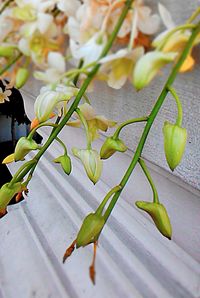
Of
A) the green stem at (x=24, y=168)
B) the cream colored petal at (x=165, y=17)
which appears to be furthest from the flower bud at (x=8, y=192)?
the cream colored petal at (x=165, y=17)

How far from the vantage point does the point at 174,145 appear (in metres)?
0.14

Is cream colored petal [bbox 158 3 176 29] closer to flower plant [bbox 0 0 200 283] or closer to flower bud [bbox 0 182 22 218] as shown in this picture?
flower plant [bbox 0 0 200 283]

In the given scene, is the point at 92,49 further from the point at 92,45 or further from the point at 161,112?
the point at 161,112

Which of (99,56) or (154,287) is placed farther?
(154,287)

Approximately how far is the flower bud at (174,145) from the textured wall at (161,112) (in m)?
0.03

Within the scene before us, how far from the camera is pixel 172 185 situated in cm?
26

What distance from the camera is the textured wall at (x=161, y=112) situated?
0.18 meters

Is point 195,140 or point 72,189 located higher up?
point 195,140

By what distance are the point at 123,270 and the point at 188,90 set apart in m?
0.17

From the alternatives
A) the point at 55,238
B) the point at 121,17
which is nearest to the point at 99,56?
the point at 121,17

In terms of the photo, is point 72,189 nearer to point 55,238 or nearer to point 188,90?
point 55,238

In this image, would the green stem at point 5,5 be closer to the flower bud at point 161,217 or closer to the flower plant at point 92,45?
the flower plant at point 92,45

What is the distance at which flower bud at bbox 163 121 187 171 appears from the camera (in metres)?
0.14

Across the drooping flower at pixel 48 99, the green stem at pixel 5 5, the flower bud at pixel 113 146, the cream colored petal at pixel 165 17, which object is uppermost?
the cream colored petal at pixel 165 17
